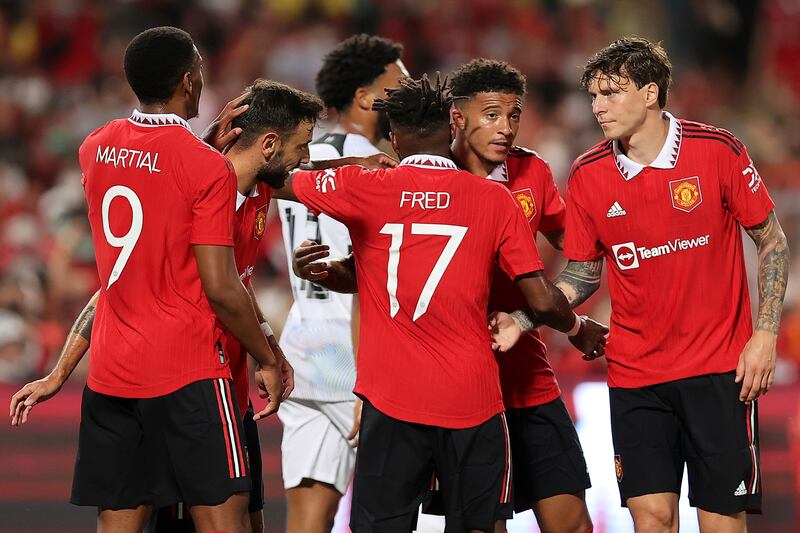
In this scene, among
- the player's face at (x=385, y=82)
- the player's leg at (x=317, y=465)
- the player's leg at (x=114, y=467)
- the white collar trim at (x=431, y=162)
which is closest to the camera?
the player's leg at (x=114, y=467)

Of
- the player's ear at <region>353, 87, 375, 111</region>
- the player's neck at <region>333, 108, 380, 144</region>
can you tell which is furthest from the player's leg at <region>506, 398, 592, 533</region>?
the player's ear at <region>353, 87, 375, 111</region>

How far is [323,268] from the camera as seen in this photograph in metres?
4.70

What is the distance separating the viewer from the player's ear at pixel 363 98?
5.82 m

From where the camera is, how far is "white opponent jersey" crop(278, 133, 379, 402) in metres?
5.55

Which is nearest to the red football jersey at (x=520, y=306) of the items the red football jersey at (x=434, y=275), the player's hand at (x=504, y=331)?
the player's hand at (x=504, y=331)

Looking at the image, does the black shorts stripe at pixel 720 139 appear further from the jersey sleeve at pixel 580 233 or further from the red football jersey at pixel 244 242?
the red football jersey at pixel 244 242

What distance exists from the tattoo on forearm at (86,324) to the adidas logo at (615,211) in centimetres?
203

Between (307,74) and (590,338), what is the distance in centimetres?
816

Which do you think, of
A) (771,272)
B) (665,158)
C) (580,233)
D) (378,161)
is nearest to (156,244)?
(378,161)

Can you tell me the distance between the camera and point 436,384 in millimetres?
4309

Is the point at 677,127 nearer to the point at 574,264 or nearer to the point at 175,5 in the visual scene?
the point at 574,264

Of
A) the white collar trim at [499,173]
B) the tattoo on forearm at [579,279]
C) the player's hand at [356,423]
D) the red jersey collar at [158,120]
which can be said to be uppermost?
the red jersey collar at [158,120]

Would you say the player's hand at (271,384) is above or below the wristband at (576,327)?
below

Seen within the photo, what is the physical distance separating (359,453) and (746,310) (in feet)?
5.36
